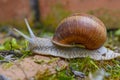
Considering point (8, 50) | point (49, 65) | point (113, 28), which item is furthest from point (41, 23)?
point (49, 65)

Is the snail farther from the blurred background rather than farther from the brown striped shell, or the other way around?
the blurred background

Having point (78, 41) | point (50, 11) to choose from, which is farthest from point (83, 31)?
point (50, 11)

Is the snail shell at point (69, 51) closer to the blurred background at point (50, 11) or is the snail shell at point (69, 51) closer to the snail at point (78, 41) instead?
the snail at point (78, 41)

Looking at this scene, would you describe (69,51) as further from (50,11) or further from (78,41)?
(50,11)

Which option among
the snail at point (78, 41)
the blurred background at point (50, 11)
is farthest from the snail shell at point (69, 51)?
the blurred background at point (50, 11)

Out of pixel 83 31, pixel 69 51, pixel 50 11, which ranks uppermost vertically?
pixel 50 11

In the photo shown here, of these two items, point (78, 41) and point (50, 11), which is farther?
point (50, 11)
